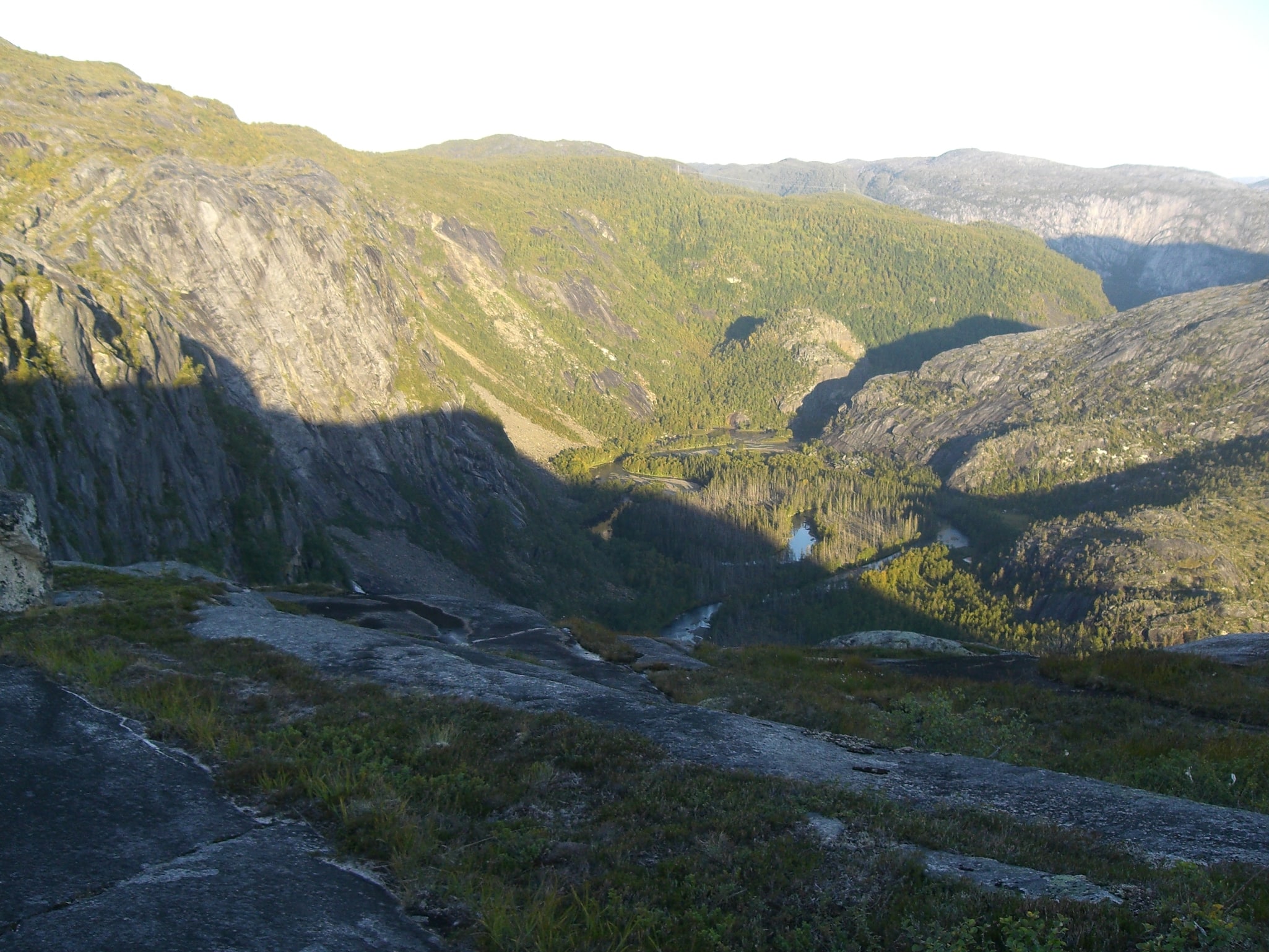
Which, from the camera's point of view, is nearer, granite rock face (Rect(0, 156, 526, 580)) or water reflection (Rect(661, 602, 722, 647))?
granite rock face (Rect(0, 156, 526, 580))

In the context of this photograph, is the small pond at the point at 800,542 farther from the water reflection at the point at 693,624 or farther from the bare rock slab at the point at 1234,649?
the bare rock slab at the point at 1234,649

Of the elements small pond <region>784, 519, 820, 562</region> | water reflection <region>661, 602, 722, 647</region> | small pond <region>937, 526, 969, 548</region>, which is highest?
small pond <region>937, 526, 969, 548</region>

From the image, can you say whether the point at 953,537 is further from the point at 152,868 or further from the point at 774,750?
the point at 152,868

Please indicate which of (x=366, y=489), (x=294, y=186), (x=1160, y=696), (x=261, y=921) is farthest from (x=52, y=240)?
(x=1160, y=696)

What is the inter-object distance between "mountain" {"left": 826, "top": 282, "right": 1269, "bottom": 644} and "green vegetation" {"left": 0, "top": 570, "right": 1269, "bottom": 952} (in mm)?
106061

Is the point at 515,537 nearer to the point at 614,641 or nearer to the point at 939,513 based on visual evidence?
the point at 614,641

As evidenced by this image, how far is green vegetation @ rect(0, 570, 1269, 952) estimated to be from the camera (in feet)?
23.9

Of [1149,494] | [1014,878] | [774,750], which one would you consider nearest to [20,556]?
[774,750]

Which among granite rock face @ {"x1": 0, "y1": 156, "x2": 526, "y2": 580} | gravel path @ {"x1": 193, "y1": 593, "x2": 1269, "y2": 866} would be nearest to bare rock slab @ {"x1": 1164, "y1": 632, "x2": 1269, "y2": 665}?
gravel path @ {"x1": 193, "y1": 593, "x2": 1269, "y2": 866}

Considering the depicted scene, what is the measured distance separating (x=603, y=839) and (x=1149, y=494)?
16970 centimetres

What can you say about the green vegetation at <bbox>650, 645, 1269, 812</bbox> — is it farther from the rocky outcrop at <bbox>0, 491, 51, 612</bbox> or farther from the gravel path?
the rocky outcrop at <bbox>0, 491, 51, 612</bbox>

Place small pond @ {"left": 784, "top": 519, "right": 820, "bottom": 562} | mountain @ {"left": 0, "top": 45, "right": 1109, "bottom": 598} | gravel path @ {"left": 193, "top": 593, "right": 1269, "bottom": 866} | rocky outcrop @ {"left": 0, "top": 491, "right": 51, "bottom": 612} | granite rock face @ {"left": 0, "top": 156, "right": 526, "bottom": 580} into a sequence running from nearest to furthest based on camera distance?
1. gravel path @ {"left": 193, "top": 593, "right": 1269, "bottom": 866}
2. rocky outcrop @ {"left": 0, "top": 491, "right": 51, "bottom": 612}
3. granite rock face @ {"left": 0, "top": 156, "right": 526, "bottom": 580}
4. mountain @ {"left": 0, "top": 45, "right": 1109, "bottom": 598}
5. small pond @ {"left": 784, "top": 519, "right": 820, "bottom": 562}

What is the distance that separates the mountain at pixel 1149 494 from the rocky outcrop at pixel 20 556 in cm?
11147

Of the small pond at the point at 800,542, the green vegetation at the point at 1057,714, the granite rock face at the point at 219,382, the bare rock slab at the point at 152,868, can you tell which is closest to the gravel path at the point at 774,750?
the green vegetation at the point at 1057,714
